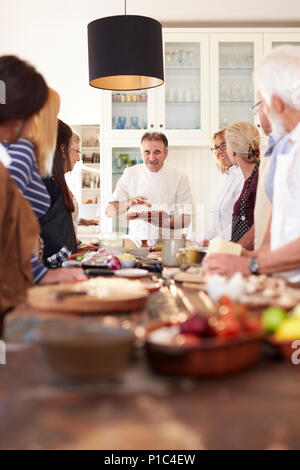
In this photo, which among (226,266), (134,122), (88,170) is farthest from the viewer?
(88,170)

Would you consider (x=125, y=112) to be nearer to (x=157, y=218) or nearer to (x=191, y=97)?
(x=191, y=97)

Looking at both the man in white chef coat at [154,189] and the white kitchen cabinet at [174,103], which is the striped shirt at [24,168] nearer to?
the man in white chef coat at [154,189]

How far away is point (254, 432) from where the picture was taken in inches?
26.2

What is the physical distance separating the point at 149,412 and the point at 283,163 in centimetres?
121

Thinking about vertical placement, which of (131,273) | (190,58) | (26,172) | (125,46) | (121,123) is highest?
(190,58)

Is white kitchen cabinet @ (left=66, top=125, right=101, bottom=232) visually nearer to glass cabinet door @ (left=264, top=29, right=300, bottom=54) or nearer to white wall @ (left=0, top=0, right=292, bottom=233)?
white wall @ (left=0, top=0, right=292, bottom=233)

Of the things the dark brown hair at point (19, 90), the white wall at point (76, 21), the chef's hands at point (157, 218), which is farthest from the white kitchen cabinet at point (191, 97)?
the dark brown hair at point (19, 90)

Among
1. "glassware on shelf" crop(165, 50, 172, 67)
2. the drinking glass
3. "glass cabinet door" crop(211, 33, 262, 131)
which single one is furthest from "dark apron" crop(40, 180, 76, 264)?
"glassware on shelf" crop(165, 50, 172, 67)

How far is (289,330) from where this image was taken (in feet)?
2.77

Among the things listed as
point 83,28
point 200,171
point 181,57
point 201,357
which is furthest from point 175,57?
point 201,357

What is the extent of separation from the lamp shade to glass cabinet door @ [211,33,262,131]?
2005 mm

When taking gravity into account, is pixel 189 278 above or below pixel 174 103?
below

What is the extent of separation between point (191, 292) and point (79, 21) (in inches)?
168
